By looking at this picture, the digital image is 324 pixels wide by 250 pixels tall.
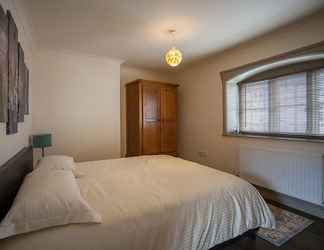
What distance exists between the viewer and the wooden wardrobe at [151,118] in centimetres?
372

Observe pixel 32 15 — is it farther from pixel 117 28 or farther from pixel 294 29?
pixel 294 29

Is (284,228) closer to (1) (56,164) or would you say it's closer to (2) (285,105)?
(2) (285,105)

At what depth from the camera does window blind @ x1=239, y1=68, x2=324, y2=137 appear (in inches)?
95.3

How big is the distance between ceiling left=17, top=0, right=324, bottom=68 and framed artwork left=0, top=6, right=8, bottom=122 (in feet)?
2.83

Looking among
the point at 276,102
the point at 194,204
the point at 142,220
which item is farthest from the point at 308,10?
the point at 142,220

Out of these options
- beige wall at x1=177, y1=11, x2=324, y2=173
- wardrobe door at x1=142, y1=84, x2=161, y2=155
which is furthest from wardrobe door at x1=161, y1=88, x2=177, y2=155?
beige wall at x1=177, y1=11, x2=324, y2=173

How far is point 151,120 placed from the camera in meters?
3.84

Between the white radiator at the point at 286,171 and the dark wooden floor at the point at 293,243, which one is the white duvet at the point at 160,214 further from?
the white radiator at the point at 286,171

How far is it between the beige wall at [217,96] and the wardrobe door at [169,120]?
0.36 m

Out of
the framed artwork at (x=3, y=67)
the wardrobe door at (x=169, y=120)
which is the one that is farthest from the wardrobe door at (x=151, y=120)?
the framed artwork at (x=3, y=67)

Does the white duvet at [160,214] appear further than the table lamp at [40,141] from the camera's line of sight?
No

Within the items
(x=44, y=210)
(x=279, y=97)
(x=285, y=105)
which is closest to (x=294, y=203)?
(x=285, y=105)

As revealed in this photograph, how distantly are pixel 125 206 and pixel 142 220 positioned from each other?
16 centimetres

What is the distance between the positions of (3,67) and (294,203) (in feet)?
11.6
